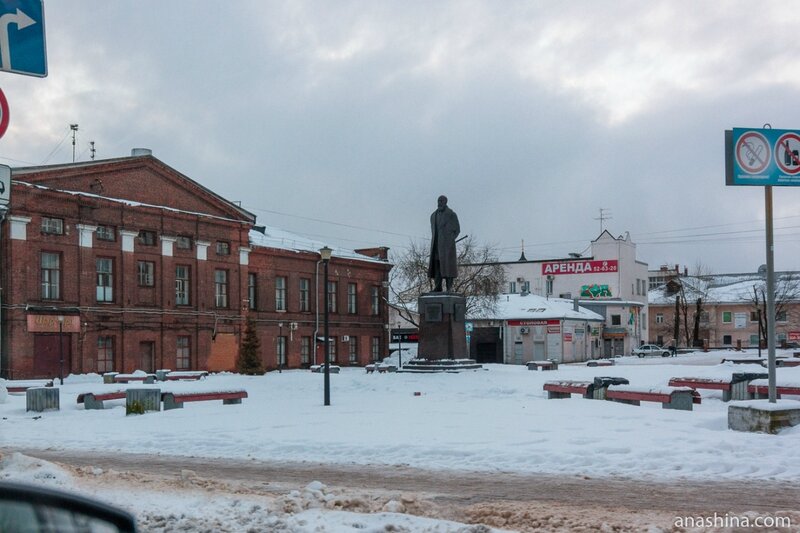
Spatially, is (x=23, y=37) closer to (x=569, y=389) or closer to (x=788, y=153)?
(x=788, y=153)

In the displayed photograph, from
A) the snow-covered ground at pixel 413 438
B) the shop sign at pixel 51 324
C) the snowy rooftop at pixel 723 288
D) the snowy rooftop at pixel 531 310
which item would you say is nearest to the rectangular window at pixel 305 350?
the shop sign at pixel 51 324

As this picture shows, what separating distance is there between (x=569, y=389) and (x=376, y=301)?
1416 inches

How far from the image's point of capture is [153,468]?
37.7 feet

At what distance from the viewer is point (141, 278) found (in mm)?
39656

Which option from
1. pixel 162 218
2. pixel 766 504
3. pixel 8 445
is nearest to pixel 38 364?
pixel 162 218

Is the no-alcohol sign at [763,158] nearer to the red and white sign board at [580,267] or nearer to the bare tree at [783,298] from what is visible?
the red and white sign board at [580,267]

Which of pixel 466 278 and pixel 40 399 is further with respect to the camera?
pixel 466 278

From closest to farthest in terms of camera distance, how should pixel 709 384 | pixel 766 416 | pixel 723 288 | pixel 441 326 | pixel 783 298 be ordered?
pixel 766 416 → pixel 709 384 → pixel 441 326 → pixel 783 298 → pixel 723 288

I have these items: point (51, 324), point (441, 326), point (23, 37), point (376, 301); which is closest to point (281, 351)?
point (376, 301)

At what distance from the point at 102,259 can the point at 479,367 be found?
65.6 feet

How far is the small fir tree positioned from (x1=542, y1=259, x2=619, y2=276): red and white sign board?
49.0 m

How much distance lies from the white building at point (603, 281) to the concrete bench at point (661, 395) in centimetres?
6082

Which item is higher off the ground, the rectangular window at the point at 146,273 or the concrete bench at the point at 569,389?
the rectangular window at the point at 146,273

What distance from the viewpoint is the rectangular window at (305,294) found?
49.4 m
